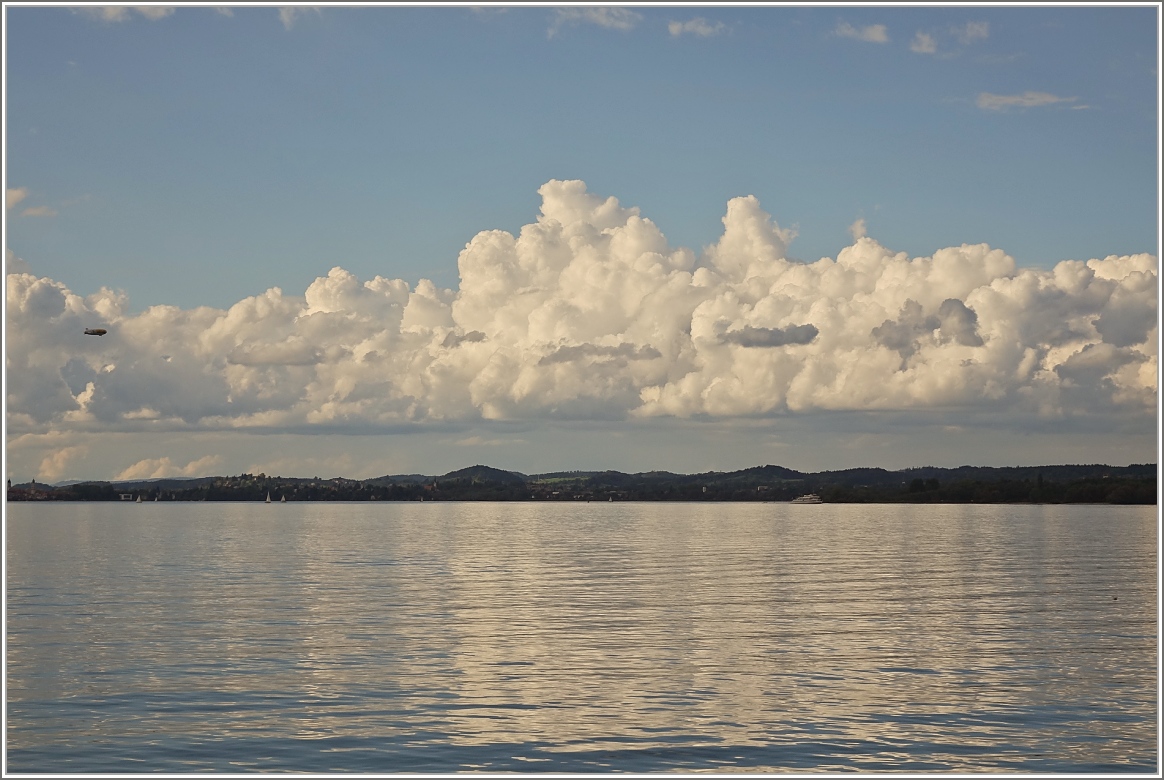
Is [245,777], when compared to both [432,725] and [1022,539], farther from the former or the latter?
[1022,539]

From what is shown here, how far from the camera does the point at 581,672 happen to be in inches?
1925

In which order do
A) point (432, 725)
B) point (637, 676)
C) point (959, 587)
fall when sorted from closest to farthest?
1. point (432, 725)
2. point (637, 676)
3. point (959, 587)

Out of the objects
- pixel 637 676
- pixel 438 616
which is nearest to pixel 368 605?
pixel 438 616

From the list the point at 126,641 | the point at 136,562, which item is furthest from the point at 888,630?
the point at 136,562

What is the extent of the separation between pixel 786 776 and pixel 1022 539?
148 meters

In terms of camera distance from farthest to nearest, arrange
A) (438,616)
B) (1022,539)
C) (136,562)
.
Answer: (1022,539) < (136,562) < (438,616)

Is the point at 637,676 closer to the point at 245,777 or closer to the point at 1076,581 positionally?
the point at 245,777

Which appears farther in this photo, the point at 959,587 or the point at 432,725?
the point at 959,587

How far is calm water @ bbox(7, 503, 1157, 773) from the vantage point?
120 ft

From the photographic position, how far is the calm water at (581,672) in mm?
36688

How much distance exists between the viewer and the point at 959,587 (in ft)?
295

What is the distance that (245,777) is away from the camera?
31.5 m

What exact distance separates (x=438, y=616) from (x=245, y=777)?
3720 centimetres

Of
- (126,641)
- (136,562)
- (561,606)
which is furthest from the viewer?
(136,562)
